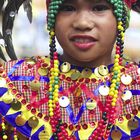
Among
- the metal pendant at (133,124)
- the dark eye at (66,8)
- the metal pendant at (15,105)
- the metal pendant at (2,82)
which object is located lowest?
the metal pendant at (133,124)

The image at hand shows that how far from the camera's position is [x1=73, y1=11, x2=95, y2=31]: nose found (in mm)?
1748

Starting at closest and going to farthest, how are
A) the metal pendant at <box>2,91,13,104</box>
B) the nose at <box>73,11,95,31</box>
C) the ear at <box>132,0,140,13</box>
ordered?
the nose at <box>73,11,95,31</box>
the metal pendant at <box>2,91,13,104</box>
the ear at <box>132,0,140,13</box>

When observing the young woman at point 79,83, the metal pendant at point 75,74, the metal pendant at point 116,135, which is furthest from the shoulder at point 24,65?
the metal pendant at point 116,135

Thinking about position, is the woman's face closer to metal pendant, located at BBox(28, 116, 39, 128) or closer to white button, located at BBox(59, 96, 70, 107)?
white button, located at BBox(59, 96, 70, 107)

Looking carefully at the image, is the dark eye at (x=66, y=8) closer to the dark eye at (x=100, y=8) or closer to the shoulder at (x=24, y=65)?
the dark eye at (x=100, y=8)

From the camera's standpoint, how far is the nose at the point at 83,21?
175 cm

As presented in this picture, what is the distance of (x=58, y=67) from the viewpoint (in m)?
1.91

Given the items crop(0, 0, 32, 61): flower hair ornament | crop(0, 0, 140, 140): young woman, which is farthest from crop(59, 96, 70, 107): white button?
crop(0, 0, 32, 61): flower hair ornament

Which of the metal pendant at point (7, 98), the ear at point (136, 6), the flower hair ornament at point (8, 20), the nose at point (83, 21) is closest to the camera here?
the nose at point (83, 21)

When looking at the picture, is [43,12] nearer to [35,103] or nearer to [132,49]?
[132,49]

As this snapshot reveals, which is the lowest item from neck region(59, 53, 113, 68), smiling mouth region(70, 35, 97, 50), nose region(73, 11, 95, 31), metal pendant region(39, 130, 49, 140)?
metal pendant region(39, 130, 49, 140)

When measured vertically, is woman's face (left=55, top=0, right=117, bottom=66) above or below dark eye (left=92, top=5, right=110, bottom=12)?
below

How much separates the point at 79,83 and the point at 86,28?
0.22m

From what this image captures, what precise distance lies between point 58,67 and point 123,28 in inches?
10.4
